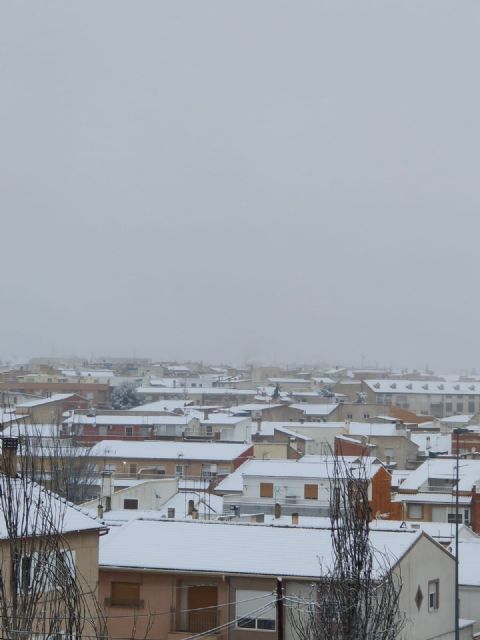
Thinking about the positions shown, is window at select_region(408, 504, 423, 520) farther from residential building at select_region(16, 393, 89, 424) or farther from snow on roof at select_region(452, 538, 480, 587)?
residential building at select_region(16, 393, 89, 424)

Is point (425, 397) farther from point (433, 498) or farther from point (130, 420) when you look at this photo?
point (433, 498)

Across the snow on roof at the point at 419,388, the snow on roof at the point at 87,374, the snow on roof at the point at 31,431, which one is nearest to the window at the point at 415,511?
the snow on roof at the point at 31,431

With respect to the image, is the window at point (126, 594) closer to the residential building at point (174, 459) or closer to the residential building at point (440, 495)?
the residential building at point (440, 495)

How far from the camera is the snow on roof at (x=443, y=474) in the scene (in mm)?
42744

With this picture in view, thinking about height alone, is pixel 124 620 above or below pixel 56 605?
below

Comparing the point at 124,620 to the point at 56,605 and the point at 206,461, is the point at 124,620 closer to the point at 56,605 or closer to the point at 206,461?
the point at 56,605

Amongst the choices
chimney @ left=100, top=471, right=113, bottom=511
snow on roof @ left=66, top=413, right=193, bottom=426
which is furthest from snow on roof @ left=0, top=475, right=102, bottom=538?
snow on roof @ left=66, top=413, right=193, bottom=426

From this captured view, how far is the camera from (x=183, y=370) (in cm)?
18225

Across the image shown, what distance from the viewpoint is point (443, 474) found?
4453 centimetres

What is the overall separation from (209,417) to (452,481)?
104 feet

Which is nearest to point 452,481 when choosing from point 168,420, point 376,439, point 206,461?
point 206,461

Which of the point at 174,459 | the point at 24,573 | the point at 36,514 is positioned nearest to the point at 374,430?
the point at 174,459

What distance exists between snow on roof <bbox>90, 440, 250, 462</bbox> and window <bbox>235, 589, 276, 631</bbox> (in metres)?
30.3

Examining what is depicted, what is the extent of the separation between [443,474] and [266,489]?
6381 millimetres
